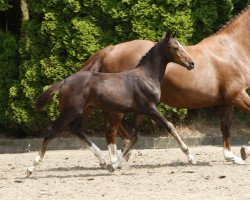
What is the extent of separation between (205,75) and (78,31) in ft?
13.6

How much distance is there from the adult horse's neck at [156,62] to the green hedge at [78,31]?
13.4 ft

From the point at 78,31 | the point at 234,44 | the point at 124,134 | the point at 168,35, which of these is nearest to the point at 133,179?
the point at 168,35

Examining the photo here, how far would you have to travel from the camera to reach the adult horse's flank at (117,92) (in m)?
11.1

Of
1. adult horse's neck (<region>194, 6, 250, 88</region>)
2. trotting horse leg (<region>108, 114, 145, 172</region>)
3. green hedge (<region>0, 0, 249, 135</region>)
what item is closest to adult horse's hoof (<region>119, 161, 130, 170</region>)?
trotting horse leg (<region>108, 114, 145, 172</region>)

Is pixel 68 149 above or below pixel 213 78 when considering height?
below

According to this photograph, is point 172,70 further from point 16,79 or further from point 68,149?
point 16,79

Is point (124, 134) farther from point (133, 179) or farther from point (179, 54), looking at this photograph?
point (133, 179)

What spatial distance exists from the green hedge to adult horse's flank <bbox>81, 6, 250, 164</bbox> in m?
2.98

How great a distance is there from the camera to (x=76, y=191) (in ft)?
31.2

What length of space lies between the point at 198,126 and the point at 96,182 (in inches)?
257

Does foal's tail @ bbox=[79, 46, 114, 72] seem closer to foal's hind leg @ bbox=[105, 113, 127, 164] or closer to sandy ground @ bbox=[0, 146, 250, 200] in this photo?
foal's hind leg @ bbox=[105, 113, 127, 164]

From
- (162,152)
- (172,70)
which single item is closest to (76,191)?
(172,70)

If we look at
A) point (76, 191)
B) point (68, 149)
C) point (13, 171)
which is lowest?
point (68, 149)

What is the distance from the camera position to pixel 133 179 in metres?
10.5
